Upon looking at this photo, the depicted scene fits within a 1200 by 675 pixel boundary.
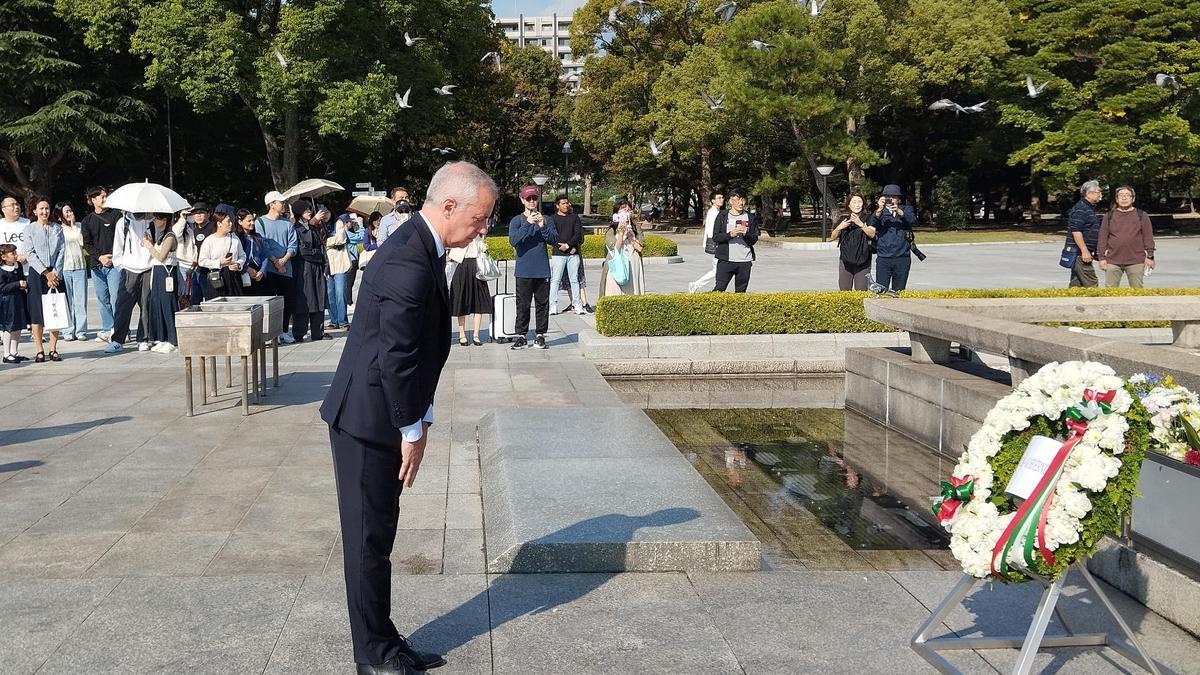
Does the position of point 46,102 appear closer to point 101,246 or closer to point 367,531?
point 101,246

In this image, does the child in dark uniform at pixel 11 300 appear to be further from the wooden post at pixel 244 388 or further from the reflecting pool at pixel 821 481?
the reflecting pool at pixel 821 481

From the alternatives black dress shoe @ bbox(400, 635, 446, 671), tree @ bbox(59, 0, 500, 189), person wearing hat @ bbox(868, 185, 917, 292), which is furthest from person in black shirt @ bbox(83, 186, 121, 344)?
tree @ bbox(59, 0, 500, 189)

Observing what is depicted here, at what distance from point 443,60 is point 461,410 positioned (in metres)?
38.0

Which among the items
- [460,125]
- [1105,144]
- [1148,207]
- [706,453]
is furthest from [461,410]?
[1148,207]

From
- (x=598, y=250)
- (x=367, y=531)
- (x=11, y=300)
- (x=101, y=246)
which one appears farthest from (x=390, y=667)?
(x=598, y=250)

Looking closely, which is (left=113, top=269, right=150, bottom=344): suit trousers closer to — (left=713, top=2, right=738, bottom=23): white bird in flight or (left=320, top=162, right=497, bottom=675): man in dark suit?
(left=320, top=162, right=497, bottom=675): man in dark suit

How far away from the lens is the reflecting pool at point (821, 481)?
590 centimetres

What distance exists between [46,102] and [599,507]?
1535 inches

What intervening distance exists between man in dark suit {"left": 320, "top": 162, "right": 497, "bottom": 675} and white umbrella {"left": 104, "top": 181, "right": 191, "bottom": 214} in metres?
9.83

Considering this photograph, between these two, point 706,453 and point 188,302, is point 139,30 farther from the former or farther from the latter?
point 706,453

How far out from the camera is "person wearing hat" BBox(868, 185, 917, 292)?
13266 mm

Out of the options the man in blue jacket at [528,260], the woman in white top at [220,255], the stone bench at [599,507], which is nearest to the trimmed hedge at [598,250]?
the man in blue jacket at [528,260]

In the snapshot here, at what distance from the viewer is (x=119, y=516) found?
6070 millimetres

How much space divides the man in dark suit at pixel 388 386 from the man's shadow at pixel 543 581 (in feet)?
1.46
